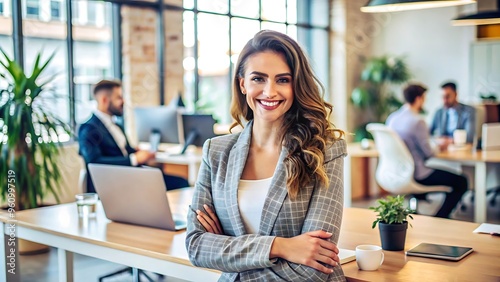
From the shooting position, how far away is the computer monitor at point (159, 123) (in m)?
5.57

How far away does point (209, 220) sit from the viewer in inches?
82.1

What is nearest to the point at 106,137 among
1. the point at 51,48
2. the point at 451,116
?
the point at 51,48

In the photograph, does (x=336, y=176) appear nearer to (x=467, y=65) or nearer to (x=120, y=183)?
(x=120, y=183)

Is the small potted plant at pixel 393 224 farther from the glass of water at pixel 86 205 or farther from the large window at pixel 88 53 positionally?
the large window at pixel 88 53

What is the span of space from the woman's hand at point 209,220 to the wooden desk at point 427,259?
16.9 inches

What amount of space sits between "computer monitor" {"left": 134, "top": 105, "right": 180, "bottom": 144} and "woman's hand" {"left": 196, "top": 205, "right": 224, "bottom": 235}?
3.49 metres

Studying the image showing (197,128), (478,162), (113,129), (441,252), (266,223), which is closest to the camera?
(266,223)

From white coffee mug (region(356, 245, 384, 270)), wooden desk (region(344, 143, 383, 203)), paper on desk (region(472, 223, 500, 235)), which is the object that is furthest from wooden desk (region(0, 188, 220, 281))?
wooden desk (region(344, 143, 383, 203))

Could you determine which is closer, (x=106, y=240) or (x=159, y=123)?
(x=106, y=240)

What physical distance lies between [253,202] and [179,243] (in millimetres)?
520

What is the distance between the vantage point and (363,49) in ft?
30.6

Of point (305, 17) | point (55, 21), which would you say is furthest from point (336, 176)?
point (305, 17)

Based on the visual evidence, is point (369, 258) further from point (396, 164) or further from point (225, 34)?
point (225, 34)

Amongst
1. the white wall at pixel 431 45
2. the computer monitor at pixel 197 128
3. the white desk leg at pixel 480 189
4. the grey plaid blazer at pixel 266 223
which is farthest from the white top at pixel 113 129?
the white wall at pixel 431 45
